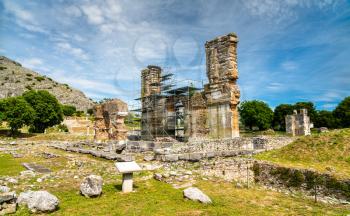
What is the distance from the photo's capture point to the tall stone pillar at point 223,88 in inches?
743

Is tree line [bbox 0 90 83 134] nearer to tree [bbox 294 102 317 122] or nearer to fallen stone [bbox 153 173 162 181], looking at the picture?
fallen stone [bbox 153 173 162 181]

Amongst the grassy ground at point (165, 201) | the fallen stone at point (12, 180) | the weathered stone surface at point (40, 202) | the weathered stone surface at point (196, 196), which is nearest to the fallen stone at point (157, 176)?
the grassy ground at point (165, 201)

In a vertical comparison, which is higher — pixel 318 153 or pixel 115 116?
pixel 115 116

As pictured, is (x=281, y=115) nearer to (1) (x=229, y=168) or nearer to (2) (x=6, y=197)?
(1) (x=229, y=168)

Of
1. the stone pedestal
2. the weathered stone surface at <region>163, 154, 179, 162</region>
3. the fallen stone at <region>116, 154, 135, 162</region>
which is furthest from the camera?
the fallen stone at <region>116, 154, 135, 162</region>

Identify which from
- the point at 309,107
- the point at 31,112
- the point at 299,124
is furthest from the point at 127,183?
the point at 309,107

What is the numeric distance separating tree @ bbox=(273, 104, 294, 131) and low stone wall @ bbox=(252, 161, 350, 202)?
51233mm

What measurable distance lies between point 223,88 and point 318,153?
7517mm

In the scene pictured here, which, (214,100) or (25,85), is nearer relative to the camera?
(214,100)

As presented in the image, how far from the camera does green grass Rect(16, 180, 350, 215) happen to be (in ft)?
20.6

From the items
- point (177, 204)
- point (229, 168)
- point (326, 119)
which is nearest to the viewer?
point (177, 204)

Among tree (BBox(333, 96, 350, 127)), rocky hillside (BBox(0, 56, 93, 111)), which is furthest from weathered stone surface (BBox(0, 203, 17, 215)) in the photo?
rocky hillside (BBox(0, 56, 93, 111))

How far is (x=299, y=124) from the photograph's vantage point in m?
36.4

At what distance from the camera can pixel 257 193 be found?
847cm
